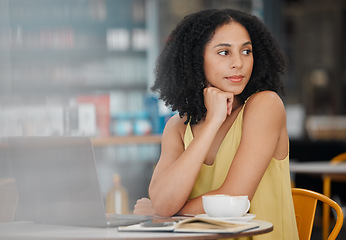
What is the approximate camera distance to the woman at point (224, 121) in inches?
59.4

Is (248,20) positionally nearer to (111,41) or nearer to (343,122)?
(111,41)

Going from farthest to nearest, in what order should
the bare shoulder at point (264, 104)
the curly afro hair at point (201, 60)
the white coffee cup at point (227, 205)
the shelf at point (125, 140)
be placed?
the shelf at point (125, 140) → the curly afro hair at point (201, 60) → the bare shoulder at point (264, 104) → the white coffee cup at point (227, 205)

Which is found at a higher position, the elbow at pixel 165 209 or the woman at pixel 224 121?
the woman at pixel 224 121

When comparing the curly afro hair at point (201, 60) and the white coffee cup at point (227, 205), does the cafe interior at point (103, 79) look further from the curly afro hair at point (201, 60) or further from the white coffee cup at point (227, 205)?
the white coffee cup at point (227, 205)

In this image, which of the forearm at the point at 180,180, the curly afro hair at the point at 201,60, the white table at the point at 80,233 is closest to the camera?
the white table at the point at 80,233

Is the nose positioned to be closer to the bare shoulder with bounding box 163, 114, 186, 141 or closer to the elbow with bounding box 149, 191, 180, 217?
the bare shoulder with bounding box 163, 114, 186, 141

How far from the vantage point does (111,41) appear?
5.17 meters

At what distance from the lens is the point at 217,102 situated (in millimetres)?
1599

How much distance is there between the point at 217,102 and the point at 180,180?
26 centimetres

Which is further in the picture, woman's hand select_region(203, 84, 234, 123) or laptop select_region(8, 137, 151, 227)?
woman's hand select_region(203, 84, 234, 123)

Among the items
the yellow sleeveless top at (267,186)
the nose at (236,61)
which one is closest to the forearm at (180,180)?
the yellow sleeveless top at (267,186)

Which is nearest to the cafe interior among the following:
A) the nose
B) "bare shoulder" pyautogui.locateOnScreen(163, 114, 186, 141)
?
"bare shoulder" pyautogui.locateOnScreen(163, 114, 186, 141)

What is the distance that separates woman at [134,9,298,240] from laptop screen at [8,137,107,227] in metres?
0.30

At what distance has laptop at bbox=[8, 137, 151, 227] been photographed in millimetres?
1209
